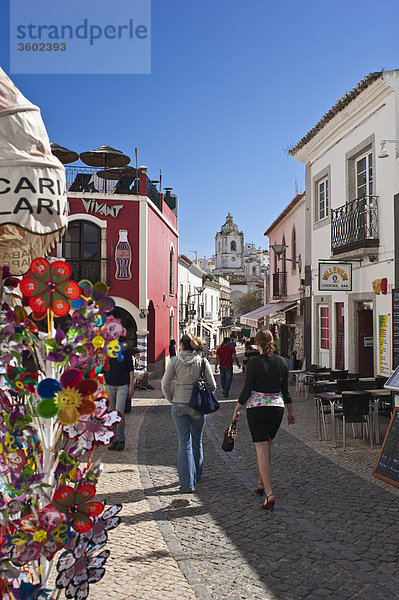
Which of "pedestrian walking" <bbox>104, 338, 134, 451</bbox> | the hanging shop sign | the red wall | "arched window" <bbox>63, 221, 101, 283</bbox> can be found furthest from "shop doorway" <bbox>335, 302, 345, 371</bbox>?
"arched window" <bbox>63, 221, 101, 283</bbox>

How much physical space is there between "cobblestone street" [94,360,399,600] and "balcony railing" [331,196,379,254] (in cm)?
500

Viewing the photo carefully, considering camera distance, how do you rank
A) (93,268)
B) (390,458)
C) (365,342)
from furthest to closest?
(93,268)
(365,342)
(390,458)

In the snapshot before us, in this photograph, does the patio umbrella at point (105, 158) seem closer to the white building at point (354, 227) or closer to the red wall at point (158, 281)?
the red wall at point (158, 281)

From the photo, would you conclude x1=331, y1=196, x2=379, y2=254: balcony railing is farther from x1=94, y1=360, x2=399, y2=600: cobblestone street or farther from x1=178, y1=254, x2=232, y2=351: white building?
x1=178, y1=254, x2=232, y2=351: white building

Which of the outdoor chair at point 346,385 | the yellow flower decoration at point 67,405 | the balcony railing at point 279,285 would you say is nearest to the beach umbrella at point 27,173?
the yellow flower decoration at point 67,405

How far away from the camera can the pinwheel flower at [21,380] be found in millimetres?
3102

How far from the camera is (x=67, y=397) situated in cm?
289

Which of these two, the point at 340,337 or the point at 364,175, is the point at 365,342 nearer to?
the point at 340,337

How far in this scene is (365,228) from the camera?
38.4ft

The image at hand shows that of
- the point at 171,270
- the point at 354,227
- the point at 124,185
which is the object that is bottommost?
the point at 354,227

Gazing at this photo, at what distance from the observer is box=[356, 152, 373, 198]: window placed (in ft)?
40.7


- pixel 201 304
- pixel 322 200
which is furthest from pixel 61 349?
pixel 201 304

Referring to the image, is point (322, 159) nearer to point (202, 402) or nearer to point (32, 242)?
point (202, 402)

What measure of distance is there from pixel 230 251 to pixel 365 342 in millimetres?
90565
